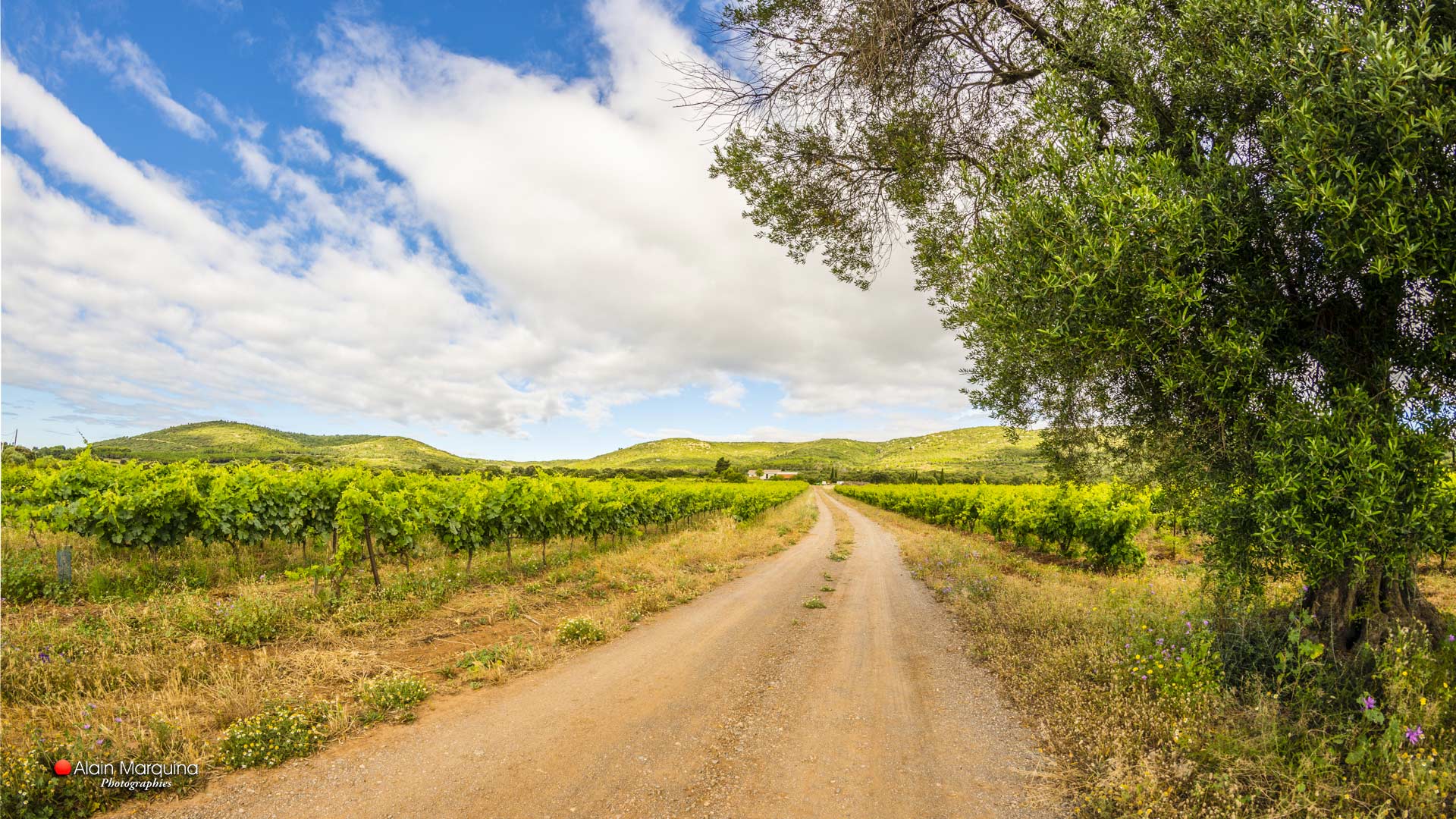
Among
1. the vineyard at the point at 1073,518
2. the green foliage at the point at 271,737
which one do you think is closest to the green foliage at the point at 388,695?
the green foliage at the point at 271,737

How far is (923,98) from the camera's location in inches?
346

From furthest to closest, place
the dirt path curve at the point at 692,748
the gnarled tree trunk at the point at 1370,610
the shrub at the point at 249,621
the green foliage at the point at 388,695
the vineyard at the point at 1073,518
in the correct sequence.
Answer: the vineyard at the point at 1073,518 → the shrub at the point at 249,621 → the green foliage at the point at 388,695 → the gnarled tree trunk at the point at 1370,610 → the dirt path curve at the point at 692,748

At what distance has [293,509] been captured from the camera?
1392cm

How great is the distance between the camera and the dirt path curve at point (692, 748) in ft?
14.7

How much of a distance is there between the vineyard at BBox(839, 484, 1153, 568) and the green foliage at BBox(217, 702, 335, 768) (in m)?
12.2

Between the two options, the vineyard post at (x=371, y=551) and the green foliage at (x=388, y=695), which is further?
the vineyard post at (x=371, y=551)

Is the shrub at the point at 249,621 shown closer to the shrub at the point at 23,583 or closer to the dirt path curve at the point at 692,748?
the dirt path curve at the point at 692,748

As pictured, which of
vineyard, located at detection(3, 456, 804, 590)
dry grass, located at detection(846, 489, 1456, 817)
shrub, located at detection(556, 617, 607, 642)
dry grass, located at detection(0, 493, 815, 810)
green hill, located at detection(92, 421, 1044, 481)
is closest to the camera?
dry grass, located at detection(846, 489, 1456, 817)

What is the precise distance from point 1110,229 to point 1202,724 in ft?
15.1

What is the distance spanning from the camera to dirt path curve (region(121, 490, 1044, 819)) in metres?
4.48

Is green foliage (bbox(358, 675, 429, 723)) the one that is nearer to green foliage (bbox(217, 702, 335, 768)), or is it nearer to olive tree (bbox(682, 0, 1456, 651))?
green foliage (bbox(217, 702, 335, 768))

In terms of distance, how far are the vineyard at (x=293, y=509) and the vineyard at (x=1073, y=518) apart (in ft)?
50.3

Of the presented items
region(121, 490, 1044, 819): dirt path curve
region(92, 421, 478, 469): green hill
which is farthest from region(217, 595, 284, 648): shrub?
region(92, 421, 478, 469): green hill

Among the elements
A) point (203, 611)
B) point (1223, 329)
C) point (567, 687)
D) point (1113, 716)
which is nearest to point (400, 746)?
point (567, 687)
